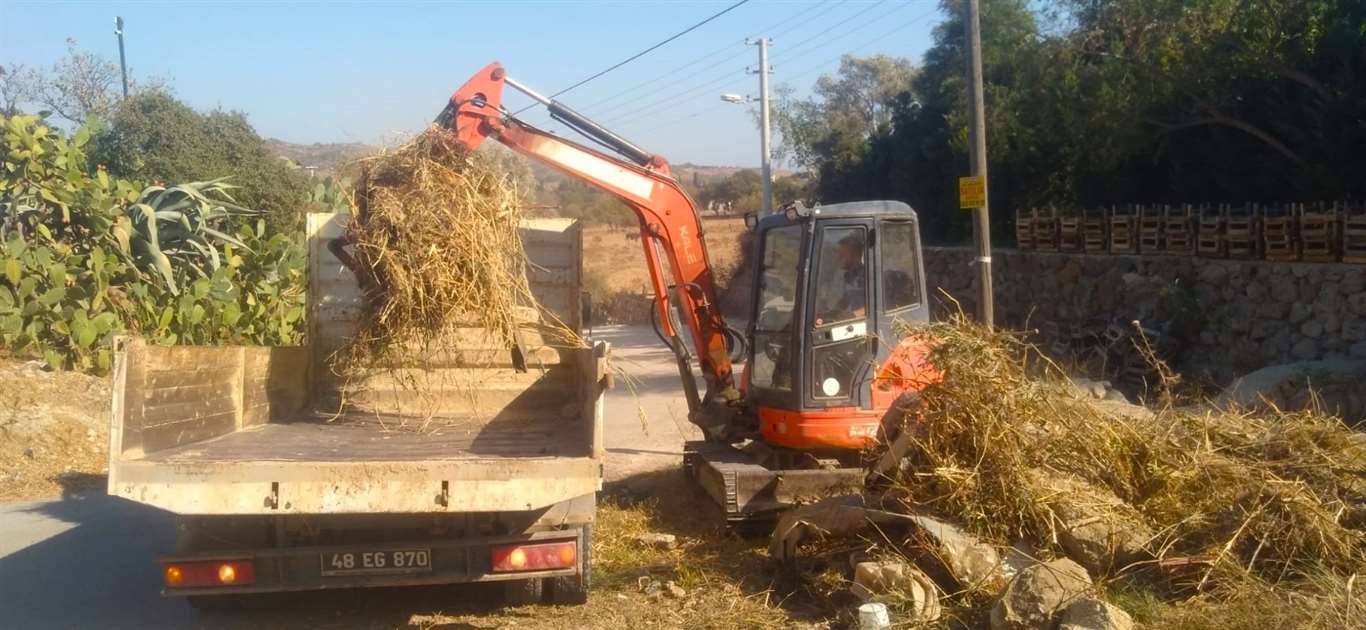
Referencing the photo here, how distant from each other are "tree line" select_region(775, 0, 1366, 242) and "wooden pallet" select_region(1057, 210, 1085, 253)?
40.5 inches

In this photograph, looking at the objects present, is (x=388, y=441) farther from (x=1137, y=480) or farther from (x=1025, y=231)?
(x=1025, y=231)

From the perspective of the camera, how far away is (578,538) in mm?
6113

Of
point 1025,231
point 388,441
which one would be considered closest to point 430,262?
point 388,441

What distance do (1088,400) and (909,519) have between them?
1.38m

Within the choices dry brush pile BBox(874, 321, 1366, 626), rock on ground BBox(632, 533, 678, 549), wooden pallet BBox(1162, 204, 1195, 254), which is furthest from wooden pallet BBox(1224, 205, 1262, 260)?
rock on ground BBox(632, 533, 678, 549)

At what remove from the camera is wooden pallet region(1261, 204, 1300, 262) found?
48.2 ft

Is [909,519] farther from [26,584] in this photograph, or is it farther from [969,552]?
[26,584]

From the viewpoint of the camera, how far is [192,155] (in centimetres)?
1919

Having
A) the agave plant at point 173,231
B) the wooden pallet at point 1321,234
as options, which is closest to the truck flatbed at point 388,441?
the agave plant at point 173,231

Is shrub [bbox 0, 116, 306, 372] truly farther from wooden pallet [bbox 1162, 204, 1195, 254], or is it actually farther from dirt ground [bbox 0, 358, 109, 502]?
wooden pallet [bbox 1162, 204, 1195, 254]

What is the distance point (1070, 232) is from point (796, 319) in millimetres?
13889

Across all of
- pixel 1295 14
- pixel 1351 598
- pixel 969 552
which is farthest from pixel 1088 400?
pixel 1295 14

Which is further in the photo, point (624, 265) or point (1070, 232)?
point (624, 265)

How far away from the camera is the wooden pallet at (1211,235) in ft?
53.0
